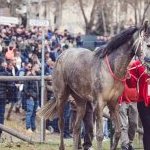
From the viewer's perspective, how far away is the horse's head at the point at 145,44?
29.9 feet

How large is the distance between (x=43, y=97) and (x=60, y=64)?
2490 mm

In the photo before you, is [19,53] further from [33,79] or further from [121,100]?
[121,100]

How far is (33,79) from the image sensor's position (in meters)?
13.0

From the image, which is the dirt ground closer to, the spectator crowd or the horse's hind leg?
the spectator crowd

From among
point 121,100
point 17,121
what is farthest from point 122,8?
point 121,100

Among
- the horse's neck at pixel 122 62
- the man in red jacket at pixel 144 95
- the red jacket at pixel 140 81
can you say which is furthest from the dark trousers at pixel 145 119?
the horse's neck at pixel 122 62

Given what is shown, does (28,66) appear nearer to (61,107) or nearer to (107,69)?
(61,107)

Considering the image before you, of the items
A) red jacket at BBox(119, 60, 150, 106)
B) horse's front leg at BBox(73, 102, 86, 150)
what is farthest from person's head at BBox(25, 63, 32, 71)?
red jacket at BBox(119, 60, 150, 106)

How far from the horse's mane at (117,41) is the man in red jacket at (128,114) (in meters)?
0.73

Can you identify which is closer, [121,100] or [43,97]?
[121,100]

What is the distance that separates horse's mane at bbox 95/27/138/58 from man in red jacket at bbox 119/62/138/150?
0.73 m

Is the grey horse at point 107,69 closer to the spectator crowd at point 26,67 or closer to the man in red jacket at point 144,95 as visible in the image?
the man in red jacket at point 144,95

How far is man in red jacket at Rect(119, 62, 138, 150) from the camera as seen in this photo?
33.6 ft

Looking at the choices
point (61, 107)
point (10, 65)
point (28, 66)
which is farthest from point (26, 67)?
point (61, 107)
